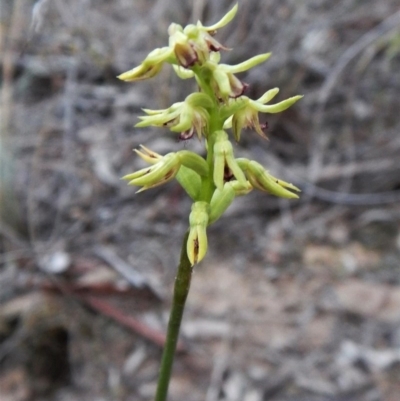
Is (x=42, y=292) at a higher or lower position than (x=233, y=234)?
lower

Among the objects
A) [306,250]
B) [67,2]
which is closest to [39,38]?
[67,2]

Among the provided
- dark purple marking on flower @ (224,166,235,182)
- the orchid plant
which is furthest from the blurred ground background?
dark purple marking on flower @ (224,166,235,182)

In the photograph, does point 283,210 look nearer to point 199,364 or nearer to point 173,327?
point 199,364

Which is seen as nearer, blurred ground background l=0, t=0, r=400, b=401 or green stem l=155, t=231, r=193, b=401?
green stem l=155, t=231, r=193, b=401

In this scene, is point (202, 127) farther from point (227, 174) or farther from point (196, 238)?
point (196, 238)

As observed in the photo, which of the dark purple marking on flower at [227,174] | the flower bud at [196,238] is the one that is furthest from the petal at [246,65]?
the flower bud at [196,238]

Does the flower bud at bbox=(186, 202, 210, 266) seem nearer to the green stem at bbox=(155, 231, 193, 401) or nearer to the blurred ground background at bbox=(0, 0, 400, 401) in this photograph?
the green stem at bbox=(155, 231, 193, 401)

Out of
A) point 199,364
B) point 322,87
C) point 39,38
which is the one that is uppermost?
point 39,38
